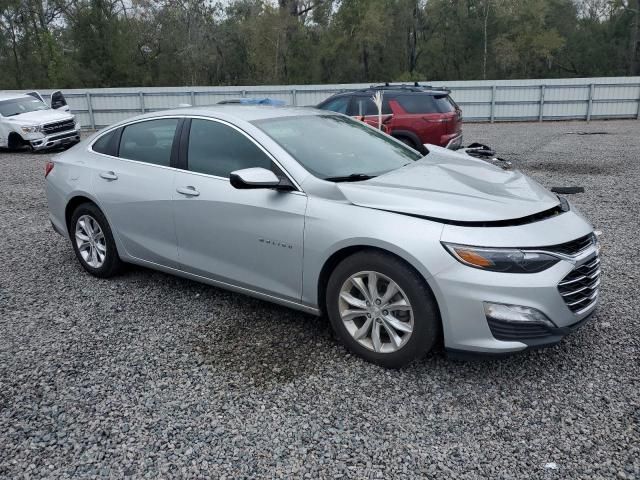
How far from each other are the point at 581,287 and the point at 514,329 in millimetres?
549

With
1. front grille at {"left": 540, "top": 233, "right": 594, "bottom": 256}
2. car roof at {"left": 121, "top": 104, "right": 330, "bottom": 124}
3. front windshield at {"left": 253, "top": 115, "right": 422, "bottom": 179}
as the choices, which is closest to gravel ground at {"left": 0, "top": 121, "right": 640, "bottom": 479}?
front grille at {"left": 540, "top": 233, "right": 594, "bottom": 256}

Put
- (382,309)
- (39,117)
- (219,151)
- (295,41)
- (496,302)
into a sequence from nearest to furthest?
(496,302), (382,309), (219,151), (39,117), (295,41)

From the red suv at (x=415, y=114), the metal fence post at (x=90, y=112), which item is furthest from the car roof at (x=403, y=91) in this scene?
the metal fence post at (x=90, y=112)

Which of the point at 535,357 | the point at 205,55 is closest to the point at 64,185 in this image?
the point at 535,357

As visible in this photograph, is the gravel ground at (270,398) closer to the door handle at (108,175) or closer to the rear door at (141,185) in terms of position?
the rear door at (141,185)

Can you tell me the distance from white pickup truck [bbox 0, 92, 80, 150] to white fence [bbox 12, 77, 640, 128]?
19.3 ft

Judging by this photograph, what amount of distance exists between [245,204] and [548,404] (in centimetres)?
223

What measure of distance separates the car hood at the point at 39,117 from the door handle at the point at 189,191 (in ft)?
43.7

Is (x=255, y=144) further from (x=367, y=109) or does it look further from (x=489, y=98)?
(x=489, y=98)

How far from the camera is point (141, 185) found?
4445mm

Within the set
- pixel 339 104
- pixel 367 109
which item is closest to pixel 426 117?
pixel 367 109

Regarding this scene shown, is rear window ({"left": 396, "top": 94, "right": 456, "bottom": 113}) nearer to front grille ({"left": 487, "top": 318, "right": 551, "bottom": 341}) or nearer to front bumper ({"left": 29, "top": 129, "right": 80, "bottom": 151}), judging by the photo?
front grille ({"left": 487, "top": 318, "right": 551, "bottom": 341})

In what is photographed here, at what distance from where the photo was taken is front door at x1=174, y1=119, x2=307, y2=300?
3629 millimetres

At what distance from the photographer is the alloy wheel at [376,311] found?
10.7ft
